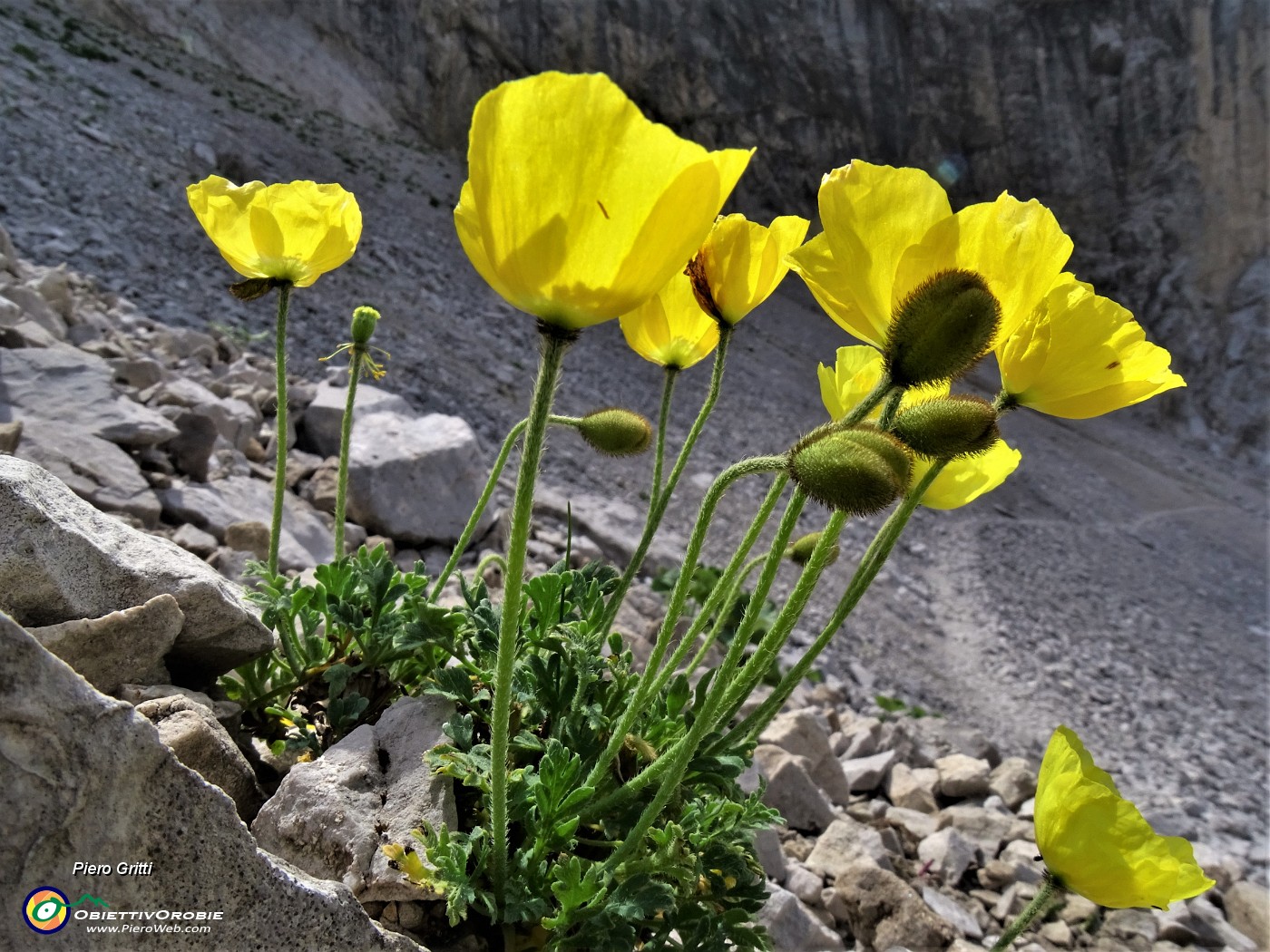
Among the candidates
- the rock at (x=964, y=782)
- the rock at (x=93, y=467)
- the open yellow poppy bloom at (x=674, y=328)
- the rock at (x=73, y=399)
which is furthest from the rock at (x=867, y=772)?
the rock at (x=73, y=399)

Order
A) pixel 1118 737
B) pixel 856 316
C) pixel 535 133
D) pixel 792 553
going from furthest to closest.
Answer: pixel 1118 737 → pixel 792 553 → pixel 856 316 → pixel 535 133

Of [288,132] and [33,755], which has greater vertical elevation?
[33,755]

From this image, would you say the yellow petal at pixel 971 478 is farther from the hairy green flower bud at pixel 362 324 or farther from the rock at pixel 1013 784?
the rock at pixel 1013 784

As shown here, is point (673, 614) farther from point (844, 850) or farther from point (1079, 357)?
point (844, 850)

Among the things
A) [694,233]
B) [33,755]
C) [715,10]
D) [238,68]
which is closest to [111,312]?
[33,755]

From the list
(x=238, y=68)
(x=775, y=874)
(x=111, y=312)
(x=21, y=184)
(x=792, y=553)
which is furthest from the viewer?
(x=238, y=68)

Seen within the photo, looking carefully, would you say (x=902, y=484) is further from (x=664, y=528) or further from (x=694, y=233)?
(x=664, y=528)

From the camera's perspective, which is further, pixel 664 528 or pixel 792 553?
pixel 664 528
